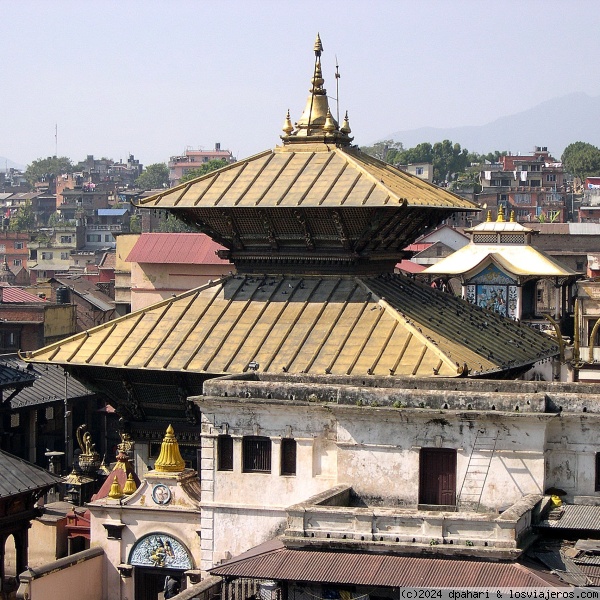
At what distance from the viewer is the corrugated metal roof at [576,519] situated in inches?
1126

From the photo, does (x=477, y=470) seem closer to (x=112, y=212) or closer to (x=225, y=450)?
(x=225, y=450)

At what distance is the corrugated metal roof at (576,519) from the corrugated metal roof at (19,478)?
12.8 meters

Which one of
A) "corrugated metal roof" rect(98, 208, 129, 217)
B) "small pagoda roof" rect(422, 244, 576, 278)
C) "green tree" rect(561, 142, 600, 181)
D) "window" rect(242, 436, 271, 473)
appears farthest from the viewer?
"green tree" rect(561, 142, 600, 181)

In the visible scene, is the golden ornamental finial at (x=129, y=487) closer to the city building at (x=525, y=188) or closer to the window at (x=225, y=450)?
the window at (x=225, y=450)

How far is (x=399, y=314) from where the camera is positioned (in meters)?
35.7

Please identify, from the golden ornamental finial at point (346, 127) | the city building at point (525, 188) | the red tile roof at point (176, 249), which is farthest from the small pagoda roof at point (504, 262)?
the city building at point (525, 188)

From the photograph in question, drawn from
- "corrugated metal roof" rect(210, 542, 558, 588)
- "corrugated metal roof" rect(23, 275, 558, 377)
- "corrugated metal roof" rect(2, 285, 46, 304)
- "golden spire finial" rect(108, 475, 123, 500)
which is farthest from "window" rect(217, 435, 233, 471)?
"corrugated metal roof" rect(2, 285, 46, 304)

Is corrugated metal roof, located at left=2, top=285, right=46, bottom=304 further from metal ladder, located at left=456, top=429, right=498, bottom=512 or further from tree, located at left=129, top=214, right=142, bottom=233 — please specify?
tree, located at left=129, top=214, right=142, bottom=233

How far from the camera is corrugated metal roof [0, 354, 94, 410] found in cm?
6425

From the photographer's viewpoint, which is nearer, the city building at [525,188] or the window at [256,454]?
the window at [256,454]

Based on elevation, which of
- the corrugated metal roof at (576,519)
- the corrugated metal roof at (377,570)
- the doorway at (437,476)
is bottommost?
the corrugated metal roof at (377,570)

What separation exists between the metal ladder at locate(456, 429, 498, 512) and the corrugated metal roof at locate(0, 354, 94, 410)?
114 feet

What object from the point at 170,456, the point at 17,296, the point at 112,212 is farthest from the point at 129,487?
the point at 112,212

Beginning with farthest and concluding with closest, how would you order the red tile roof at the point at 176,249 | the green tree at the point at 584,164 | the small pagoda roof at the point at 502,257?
the green tree at the point at 584,164 → the red tile roof at the point at 176,249 → the small pagoda roof at the point at 502,257
